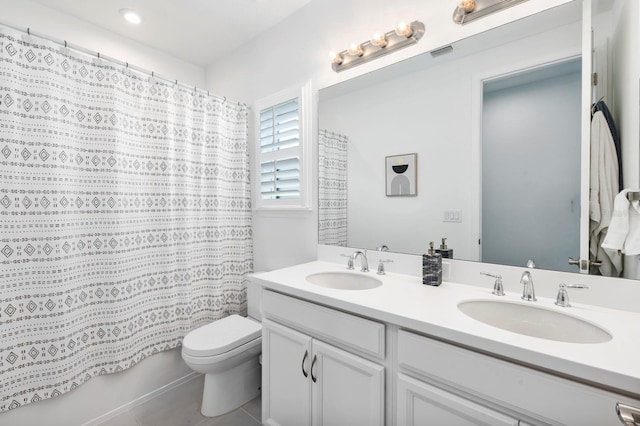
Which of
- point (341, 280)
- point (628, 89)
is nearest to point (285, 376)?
point (341, 280)

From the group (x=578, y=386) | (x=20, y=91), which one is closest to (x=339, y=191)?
(x=578, y=386)

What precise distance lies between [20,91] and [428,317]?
82.9 inches

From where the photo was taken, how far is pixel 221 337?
1777 mm

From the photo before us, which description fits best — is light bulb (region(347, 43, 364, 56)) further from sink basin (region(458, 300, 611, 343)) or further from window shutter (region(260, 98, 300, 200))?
sink basin (region(458, 300, 611, 343))

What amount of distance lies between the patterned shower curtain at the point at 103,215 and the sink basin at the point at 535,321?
1.79 meters

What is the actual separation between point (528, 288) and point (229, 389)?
175 cm

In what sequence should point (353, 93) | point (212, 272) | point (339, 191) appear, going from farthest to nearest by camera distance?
point (212, 272)
point (339, 191)
point (353, 93)

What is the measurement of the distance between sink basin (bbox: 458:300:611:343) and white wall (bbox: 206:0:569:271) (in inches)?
Answer: 44.2

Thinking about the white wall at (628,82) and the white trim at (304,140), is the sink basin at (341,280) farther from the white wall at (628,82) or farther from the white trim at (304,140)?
the white wall at (628,82)

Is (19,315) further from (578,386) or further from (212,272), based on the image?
(578,386)

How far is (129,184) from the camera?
1798mm

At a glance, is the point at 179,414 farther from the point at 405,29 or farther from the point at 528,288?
the point at 405,29

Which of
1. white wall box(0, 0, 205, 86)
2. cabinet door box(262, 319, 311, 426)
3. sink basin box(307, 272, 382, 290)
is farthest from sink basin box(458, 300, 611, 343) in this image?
white wall box(0, 0, 205, 86)

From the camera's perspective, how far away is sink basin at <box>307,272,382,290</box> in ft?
5.25
